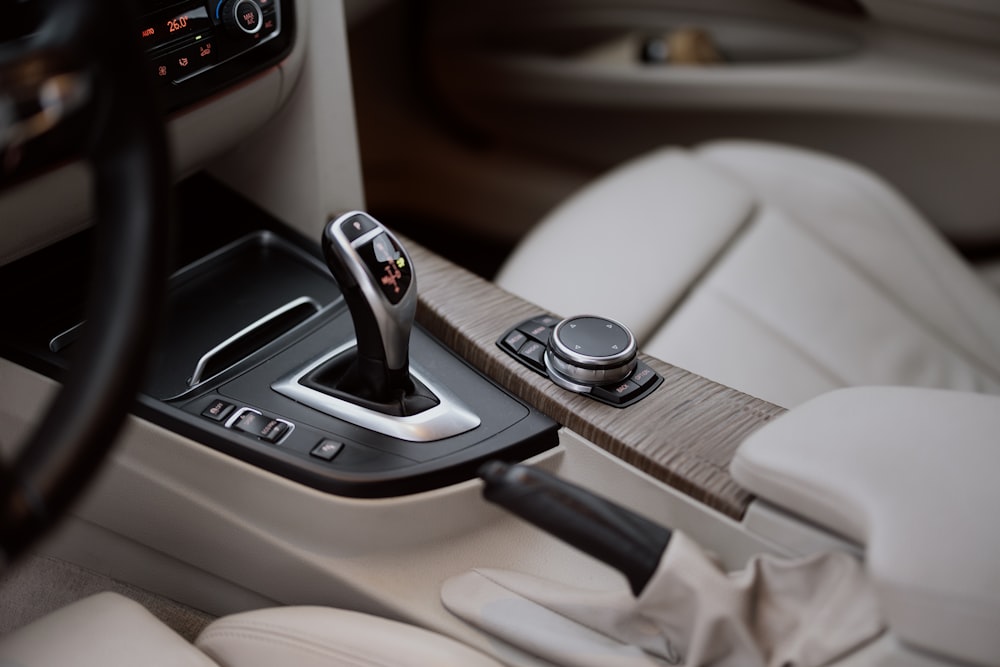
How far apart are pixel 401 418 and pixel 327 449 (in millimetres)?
68

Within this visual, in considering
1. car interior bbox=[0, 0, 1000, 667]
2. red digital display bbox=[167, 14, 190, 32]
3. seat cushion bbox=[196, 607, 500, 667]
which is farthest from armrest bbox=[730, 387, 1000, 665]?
red digital display bbox=[167, 14, 190, 32]

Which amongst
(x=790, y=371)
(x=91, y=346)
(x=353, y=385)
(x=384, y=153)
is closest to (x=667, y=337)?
(x=790, y=371)

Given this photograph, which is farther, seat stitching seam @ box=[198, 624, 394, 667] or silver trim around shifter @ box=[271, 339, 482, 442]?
silver trim around shifter @ box=[271, 339, 482, 442]

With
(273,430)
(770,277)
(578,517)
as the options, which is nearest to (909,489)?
(578,517)

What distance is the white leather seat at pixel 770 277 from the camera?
105 cm

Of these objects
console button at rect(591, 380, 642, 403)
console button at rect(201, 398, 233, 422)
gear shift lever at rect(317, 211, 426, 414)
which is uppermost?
gear shift lever at rect(317, 211, 426, 414)

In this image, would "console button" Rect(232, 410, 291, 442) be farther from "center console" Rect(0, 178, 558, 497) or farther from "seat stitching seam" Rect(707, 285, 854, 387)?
"seat stitching seam" Rect(707, 285, 854, 387)

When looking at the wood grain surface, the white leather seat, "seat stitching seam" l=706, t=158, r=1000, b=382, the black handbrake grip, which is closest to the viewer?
the black handbrake grip

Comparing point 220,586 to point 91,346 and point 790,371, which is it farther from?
point 790,371

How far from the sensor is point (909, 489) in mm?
575

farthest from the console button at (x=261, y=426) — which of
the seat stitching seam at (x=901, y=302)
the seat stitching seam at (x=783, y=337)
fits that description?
the seat stitching seam at (x=901, y=302)

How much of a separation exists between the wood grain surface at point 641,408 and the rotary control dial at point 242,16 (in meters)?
0.28

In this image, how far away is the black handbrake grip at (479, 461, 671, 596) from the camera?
1.99 feet

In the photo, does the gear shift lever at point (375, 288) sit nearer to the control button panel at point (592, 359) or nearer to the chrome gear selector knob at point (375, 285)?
the chrome gear selector knob at point (375, 285)
